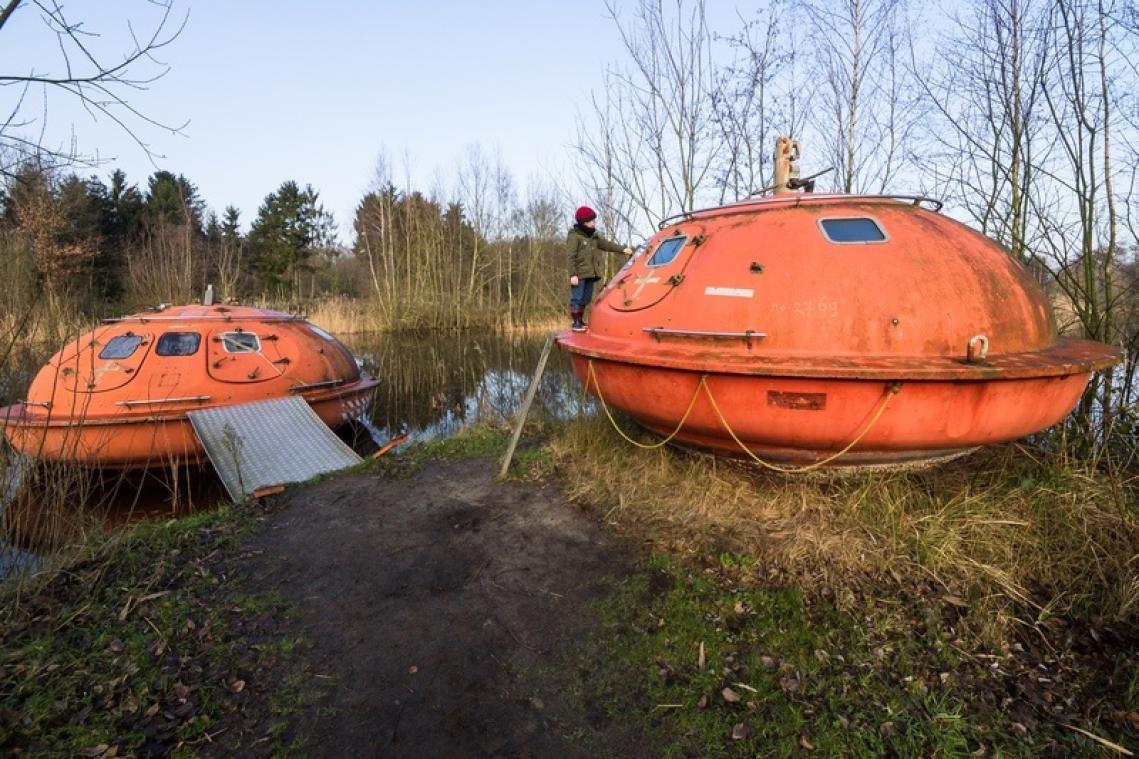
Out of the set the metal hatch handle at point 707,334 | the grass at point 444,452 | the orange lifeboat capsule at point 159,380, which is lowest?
the grass at point 444,452

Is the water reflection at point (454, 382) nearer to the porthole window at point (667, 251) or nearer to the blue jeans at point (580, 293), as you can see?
the blue jeans at point (580, 293)

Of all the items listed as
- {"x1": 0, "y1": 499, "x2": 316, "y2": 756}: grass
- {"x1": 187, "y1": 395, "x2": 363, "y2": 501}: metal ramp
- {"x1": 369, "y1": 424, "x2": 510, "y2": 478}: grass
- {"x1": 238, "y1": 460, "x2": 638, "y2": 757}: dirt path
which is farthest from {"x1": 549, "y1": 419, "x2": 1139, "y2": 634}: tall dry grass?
{"x1": 187, "y1": 395, "x2": 363, "y2": 501}: metal ramp

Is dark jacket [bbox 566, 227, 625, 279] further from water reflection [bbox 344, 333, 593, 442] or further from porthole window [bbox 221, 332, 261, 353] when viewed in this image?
porthole window [bbox 221, 332, 261, 353]

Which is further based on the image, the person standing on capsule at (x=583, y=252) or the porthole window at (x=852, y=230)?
the person standing on capsule at (x=583, y=252)

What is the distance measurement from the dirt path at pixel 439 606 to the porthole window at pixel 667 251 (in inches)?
87.8

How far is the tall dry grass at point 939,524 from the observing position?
3.13 meters

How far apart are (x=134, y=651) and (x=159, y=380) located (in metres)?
5.49

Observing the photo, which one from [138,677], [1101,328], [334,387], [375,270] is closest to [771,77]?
[1101,328]

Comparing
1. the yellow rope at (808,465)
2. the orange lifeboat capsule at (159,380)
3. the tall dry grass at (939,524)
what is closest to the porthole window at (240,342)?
the orange lifeboat capsule at (159,380)

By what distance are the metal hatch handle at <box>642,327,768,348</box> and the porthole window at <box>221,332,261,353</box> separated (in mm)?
6531

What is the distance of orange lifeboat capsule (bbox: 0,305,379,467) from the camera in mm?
6895

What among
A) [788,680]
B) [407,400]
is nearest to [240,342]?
[407,400]

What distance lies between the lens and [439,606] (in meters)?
3.30

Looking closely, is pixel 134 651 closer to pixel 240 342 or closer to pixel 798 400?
pixel 798 400
